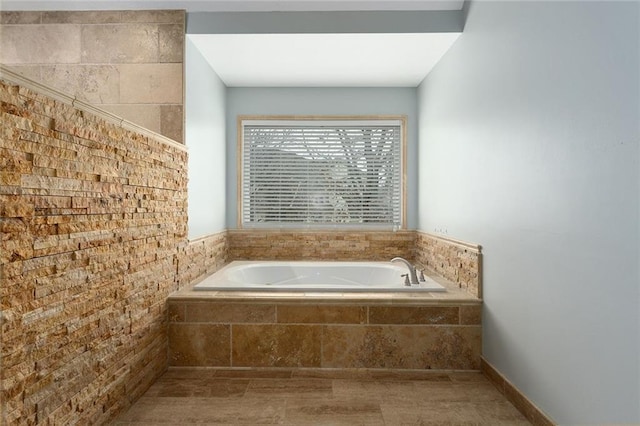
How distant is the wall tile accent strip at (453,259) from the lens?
7.98 ft

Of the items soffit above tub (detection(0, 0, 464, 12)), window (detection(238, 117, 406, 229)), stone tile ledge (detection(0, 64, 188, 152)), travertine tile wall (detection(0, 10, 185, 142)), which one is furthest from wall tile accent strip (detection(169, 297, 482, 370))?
soffit above tub (detection(0, 0, 464, 12))

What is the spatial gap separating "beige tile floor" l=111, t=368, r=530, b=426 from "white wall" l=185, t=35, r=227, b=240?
110cm

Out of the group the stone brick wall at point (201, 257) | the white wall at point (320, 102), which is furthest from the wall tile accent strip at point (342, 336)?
the white wall at point (320, 102)

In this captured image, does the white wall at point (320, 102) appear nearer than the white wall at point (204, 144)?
No

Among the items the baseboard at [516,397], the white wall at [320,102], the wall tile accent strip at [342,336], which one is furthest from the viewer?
the white wall at [320,102]

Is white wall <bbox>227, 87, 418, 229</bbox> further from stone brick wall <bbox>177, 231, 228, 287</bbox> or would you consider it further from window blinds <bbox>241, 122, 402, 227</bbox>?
stone brick wall <bbox>177, 231, 228, 287</bbox>

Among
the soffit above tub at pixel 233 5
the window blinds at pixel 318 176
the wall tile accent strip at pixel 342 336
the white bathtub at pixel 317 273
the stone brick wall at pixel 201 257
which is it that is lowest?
the wall tile accent strip at pixel 342 336

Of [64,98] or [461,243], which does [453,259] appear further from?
[64,98]

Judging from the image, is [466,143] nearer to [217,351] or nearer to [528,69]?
[528,69]

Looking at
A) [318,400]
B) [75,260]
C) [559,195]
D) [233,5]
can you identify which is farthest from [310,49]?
[318,400]

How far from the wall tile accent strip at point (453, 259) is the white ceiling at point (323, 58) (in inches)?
57.8

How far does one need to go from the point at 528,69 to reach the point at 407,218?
2.17m

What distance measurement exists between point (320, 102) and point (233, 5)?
133cm

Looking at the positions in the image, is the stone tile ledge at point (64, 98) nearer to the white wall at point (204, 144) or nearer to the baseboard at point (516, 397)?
the white wall at point (204, 144)
